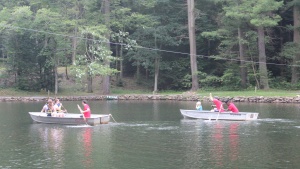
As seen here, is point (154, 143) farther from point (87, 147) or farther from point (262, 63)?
point (262, 63)

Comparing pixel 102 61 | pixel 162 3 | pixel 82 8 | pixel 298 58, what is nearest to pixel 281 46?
pixel 298 58

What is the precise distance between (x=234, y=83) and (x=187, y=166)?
39989 mm

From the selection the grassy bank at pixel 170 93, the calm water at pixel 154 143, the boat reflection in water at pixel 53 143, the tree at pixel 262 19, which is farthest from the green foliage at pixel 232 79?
the boat reflection in water at pixel 53 143

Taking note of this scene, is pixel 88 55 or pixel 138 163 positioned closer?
pixel 138 163

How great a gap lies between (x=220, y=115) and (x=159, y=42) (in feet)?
91.9

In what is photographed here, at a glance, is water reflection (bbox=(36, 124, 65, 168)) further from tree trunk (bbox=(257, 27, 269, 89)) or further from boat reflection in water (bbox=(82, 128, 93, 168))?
tree trunk (bbox=(257, 27, 269, 89))

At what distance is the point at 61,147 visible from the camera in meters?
22.2

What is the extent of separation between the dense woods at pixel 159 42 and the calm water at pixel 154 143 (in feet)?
64.9

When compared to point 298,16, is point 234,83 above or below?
below

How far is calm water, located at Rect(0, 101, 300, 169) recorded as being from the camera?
18594 mm

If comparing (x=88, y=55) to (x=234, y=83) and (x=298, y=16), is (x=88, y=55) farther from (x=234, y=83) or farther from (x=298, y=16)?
(x=298, y=16)

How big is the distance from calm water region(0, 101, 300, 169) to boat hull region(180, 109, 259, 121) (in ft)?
2.00

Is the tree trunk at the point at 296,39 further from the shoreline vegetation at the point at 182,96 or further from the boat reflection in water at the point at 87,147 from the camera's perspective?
the boat reflection in water at the point at 87,147

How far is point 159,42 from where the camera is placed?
59875 mm
